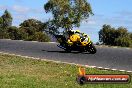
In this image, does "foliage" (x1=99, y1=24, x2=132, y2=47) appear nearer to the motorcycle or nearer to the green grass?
the motorcycle

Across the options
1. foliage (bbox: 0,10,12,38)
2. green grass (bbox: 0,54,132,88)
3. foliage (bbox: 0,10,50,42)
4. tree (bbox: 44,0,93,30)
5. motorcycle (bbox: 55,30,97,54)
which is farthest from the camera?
foliage (bbox: 0,10,12,38)

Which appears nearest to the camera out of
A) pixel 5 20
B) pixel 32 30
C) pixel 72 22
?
pixel 72 22

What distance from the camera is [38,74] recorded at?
14953 mm

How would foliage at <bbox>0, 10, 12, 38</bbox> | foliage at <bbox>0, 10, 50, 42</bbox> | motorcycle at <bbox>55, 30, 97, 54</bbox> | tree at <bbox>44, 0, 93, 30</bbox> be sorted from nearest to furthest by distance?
1. motorcycle at <bbox>55, 30, 97, 54</bbox>
2. tree at <bbox>44, 0, 93, 30</bbox>
3. foliage at <bbox>0, 10, 50, 42</bbox>
4. foliage at <bbox>0, 10, 12, 38</bbox>

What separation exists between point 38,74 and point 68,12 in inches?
2023

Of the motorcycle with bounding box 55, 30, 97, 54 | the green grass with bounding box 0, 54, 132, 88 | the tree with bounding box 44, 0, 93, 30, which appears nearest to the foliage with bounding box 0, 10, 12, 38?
the tree with bounding box 44, 0, 93, 30

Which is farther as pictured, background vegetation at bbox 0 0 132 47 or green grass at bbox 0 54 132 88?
background vegetation at bbox 0 0 132 47

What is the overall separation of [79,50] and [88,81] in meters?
17.6

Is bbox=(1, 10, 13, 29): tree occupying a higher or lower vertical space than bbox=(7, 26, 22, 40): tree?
higher

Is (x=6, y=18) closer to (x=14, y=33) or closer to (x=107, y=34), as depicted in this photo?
(x=14, y=33)

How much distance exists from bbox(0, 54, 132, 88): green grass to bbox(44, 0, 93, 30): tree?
46106 millimetres

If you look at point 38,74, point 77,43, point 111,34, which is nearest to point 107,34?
point 111,34

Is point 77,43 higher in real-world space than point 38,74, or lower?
higher

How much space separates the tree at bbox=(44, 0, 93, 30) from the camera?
6556 cm
